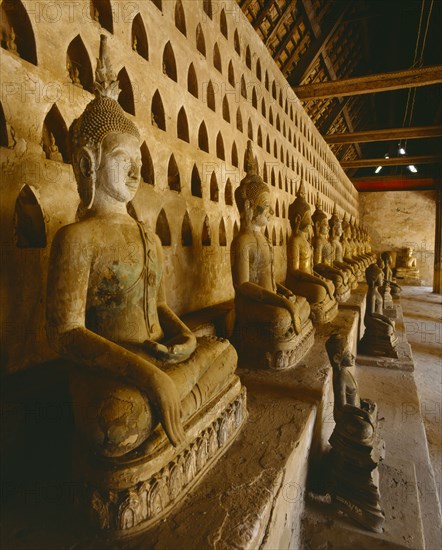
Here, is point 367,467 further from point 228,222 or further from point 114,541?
point 228,222

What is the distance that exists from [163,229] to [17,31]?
5.83 feet

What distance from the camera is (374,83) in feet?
24.8

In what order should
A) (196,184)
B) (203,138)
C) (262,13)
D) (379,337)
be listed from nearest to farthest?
(196,184)
(203,138)
(379,337)
(262,13)

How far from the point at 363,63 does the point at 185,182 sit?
41.4 feet

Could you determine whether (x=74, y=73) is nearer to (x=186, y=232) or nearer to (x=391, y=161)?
(x=186, y=232)

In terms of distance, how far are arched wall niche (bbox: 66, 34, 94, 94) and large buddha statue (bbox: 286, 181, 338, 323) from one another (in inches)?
121

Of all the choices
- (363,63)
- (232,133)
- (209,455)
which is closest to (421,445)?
(209,455)

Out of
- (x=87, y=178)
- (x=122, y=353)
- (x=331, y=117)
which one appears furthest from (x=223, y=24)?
Answer: (x=331, y=117)

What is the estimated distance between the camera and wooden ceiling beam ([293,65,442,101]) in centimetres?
708

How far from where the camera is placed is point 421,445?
3.20 metres

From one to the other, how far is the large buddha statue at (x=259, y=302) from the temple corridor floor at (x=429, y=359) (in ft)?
5.83

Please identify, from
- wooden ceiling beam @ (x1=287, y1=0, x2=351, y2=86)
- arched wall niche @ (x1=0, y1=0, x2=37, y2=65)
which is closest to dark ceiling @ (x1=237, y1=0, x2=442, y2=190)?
wooden ceiling beam @ (x1=287, y1=0, x2=351, y2=86)

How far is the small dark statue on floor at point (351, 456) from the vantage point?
7.30 feet

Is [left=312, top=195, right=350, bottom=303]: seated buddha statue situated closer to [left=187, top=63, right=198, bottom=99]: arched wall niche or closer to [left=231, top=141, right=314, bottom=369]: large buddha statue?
[left=231, top=141, right=314, bottom=369]: large buddha statue
